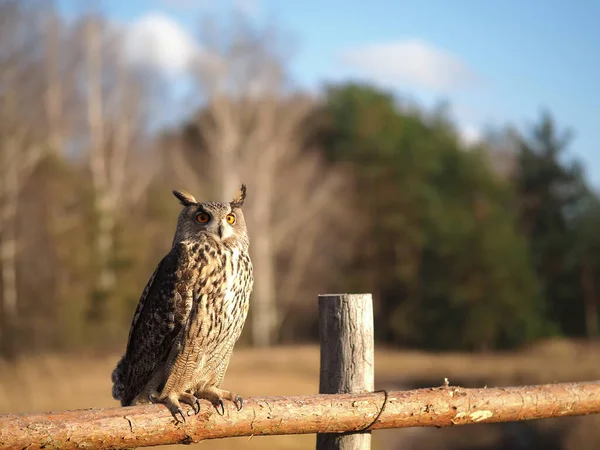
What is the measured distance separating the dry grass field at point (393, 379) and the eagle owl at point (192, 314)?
232 inches

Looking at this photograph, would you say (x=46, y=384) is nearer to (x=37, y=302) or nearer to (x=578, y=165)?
(x=37, y=302)

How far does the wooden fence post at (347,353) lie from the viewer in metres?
2.69

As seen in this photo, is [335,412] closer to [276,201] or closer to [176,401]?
[176,401]

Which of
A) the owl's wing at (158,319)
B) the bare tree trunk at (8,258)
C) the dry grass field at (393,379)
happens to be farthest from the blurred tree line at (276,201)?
the owl's wing at (158,319)

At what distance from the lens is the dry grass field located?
9.16m

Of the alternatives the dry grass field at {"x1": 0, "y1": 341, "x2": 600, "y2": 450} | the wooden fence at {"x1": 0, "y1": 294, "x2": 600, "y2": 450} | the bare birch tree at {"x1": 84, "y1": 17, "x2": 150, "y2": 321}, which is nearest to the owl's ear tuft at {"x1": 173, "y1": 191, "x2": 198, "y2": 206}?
the wooden fence at {"x1": 0, "y1": 294, "x2": 600, "y2": 450}

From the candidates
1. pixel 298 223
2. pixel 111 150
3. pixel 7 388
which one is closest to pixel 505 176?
pixel 298 223

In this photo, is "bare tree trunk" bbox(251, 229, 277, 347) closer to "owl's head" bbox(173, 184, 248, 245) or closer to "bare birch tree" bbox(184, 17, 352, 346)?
"bare birch tree" bbox(184, 17, 352, 346)

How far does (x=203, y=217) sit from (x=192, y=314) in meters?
0.44

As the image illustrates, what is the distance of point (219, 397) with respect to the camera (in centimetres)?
264

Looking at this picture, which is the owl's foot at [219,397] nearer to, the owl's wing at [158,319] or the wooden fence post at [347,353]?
the owl's wing at [158,319]

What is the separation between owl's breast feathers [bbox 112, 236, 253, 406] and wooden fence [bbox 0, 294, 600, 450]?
0.34 metres

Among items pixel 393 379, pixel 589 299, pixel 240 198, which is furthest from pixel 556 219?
pixel 240 198

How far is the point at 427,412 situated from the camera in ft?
8.57
